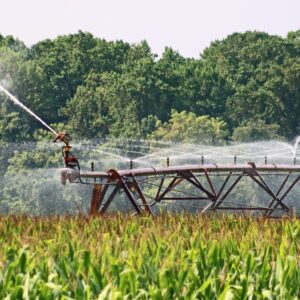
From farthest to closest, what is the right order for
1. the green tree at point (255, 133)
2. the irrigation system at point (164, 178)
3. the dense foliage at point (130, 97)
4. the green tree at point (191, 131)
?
the green tree at point (255, 133) < the dense foliage at point (130, 97) < the green tree at point (191, 131) < the irrigation system at point (164, 178)

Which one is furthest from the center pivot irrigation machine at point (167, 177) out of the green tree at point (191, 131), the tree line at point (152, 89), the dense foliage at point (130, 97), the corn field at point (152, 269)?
the tree line at point (152, 89)

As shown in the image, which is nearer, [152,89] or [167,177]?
[167,177]

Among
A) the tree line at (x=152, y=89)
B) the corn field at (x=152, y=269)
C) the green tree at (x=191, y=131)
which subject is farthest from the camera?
the tree line at (x=152, y=89)

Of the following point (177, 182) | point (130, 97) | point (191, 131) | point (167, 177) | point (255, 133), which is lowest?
point (255, 133)

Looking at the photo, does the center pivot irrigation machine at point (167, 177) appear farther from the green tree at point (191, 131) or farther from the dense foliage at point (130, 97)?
the green tree at point (191, 131)

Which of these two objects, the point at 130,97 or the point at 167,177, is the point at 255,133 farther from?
the point at 167,177

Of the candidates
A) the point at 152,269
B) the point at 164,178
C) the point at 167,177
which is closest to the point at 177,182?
the point at 164,178

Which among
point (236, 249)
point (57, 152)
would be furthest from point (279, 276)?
point (57, 152)

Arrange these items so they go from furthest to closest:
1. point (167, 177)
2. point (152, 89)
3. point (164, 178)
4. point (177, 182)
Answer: point (152, 89) → point (164, 178) → point (177, 182) → point (167, 177)

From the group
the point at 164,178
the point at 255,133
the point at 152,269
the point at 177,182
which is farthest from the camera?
the point at 255,133

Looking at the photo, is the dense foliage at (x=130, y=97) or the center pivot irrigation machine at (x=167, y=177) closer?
the center pivot irrigation machine at (x=167, y=177)

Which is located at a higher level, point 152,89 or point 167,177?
point 152,89

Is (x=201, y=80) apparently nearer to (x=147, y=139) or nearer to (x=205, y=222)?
(x=147, y=139)

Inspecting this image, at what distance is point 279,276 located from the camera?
17.9 metres
